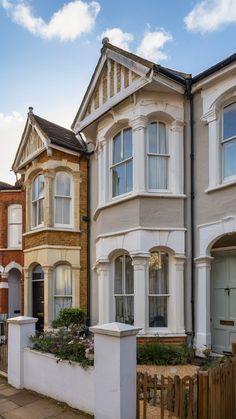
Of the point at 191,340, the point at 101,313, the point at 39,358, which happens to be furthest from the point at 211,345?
the point at 39,358

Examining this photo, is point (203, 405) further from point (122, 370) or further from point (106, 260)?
point (106, 260)

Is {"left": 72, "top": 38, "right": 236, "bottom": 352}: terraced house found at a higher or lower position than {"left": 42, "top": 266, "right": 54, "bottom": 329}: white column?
higher

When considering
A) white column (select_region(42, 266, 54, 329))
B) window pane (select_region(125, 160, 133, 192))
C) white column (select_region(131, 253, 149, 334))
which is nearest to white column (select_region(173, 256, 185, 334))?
white column (select_region(131, 253, 149, 334))

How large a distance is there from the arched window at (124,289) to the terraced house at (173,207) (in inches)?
1.0

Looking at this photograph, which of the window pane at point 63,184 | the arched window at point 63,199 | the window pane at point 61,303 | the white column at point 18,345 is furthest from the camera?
the window pane at point 63,184

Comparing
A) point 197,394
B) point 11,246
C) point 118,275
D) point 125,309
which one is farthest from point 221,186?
point 11,246

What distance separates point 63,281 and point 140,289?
170 inches

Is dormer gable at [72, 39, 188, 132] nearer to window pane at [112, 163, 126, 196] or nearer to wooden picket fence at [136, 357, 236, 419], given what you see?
window pane at [112, 163, 126, 196]

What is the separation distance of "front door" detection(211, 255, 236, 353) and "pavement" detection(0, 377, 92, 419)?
4559 millimetres

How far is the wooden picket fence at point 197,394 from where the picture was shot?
4551 mm

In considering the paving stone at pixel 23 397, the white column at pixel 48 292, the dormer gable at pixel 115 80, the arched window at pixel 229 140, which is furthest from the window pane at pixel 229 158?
the white column at pixel 48 292

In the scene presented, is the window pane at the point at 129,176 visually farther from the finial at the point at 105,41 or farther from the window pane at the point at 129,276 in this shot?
the finial at the point at 105,41

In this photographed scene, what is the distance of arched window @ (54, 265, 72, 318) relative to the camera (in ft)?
41.4

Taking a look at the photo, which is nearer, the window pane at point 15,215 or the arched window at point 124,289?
the arched window at point 124,289
